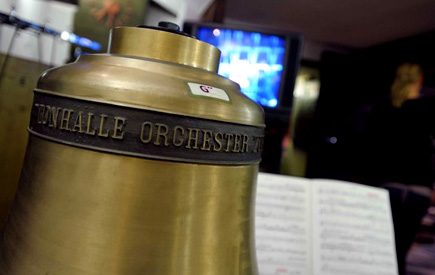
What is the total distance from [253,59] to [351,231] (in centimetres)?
147

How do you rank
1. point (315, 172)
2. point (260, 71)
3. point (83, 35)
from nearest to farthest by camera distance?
point (260, 71)
point (83, 35)
point (315, 172)

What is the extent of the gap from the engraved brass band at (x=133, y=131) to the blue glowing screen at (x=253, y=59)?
1.52m

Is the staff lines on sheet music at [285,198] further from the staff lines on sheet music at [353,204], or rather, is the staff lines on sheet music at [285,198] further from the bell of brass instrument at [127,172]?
the bell of brass instrument at [127,172]

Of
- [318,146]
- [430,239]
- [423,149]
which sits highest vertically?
[423,149]

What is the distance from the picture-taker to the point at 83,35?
2.25m

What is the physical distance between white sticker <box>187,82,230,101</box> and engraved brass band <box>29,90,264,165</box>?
0.03 meters

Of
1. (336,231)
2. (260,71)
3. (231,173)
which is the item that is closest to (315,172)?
(260,71)

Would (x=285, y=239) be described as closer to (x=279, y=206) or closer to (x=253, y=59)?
(x=279, y=206)

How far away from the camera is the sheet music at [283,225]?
73 cm

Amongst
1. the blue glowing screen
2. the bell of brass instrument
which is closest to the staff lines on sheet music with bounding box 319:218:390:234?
the bell of brass instrument

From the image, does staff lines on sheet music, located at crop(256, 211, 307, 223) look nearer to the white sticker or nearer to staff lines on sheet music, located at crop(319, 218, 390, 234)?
staff lines on sheet music, located at crop(319, 218, 390, 234)

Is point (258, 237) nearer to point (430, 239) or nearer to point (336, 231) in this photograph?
point (336, 231)

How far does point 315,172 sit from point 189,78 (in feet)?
14.2

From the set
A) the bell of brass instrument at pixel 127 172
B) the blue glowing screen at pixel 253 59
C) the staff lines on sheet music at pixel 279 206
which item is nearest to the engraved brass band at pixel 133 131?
the bell of brass instrument at pixel 127 172
